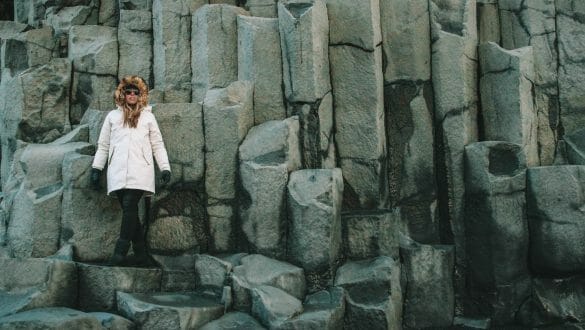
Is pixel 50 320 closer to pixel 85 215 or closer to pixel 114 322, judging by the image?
pixel 114 322

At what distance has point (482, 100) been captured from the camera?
321 inches

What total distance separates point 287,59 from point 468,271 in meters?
3.75

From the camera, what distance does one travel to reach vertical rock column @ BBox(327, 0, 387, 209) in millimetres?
7852

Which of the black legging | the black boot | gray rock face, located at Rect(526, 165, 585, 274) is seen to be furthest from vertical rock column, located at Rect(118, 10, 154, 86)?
gray rock face, located at Rect(526, 165, 585, 274)

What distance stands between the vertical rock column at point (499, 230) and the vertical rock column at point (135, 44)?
206 inches

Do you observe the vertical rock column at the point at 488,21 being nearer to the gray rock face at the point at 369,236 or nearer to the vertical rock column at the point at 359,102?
the vertical rock column at the point at 359,102

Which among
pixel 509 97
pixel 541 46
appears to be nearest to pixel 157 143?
pixel 509 97

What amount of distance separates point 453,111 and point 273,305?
375 cm

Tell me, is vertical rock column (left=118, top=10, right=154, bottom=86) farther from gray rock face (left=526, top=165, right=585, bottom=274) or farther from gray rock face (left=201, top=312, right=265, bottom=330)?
gray rock face (left=526, top=165, right=585, bottom=274)

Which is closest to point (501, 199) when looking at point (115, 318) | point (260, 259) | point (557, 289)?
point (557, 289)

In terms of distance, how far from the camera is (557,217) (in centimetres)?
732

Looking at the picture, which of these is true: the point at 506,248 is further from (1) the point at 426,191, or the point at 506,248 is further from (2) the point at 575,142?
(2) the point at 575,142

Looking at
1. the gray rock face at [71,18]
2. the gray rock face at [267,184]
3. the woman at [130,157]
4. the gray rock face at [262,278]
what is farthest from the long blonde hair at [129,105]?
the gray rock face at [71,18]

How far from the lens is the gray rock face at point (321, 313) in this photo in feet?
19.3
